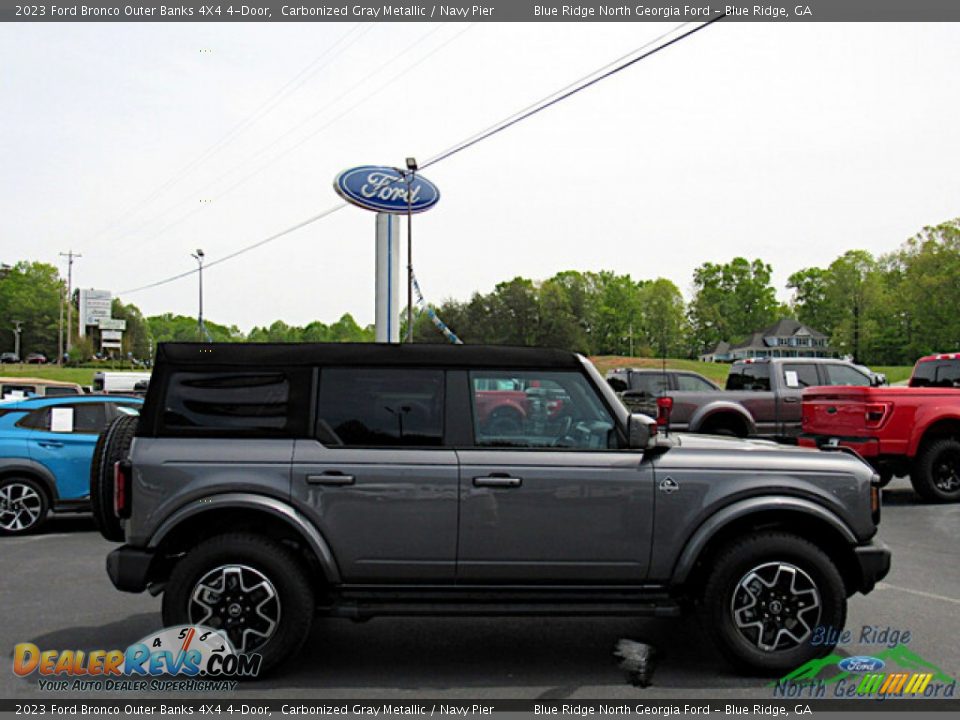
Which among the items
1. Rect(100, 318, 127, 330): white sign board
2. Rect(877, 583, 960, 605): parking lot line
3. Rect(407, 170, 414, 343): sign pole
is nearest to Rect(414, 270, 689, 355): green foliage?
Rect(407, 170, 414, 343): sign pole

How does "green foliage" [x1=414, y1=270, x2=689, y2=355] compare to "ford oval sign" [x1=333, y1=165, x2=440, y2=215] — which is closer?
"ford oval sign" [x1=333, y1=165, x2=440, y2=215]

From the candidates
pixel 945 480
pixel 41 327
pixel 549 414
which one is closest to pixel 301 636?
pixel 549 414

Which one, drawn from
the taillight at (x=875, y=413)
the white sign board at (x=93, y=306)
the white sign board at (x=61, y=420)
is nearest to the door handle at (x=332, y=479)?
the white sign board at (x=61, y=420)

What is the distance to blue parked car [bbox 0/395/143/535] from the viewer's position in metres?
9.17

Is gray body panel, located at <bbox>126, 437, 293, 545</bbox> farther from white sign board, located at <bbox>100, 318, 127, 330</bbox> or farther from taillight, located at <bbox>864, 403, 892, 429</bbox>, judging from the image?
white sign board, located at <bbox>100, 318, 127, 330</bbox>

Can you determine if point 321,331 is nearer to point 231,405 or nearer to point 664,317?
point 664,317

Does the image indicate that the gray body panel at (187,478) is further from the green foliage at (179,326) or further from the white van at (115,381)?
the green foliage at (179,326)

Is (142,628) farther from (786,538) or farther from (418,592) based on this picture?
(786,538)

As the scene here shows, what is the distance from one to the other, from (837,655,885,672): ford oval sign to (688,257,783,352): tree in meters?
127

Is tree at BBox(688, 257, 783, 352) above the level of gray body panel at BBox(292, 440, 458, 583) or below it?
above

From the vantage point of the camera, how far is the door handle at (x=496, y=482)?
4.65 meters

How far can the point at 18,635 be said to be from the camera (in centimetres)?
544

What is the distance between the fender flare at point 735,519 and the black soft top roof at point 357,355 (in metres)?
1.21

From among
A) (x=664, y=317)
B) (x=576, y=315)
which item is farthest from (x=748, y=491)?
(x=664, y=317)
